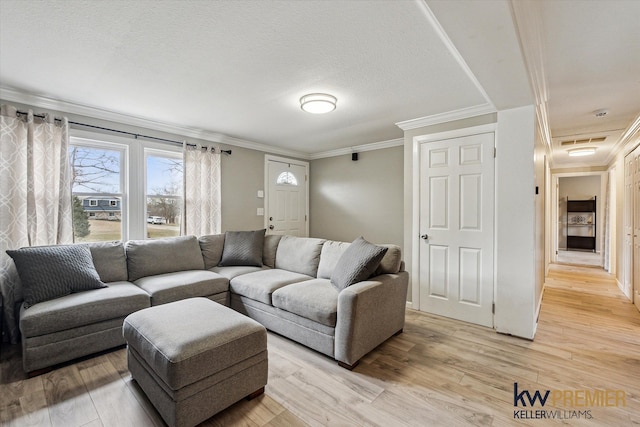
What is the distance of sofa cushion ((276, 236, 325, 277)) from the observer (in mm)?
3301

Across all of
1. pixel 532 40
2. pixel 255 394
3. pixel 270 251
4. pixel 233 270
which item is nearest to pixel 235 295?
pixel 233 270

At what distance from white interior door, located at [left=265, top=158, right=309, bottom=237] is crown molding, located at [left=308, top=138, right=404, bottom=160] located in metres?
0.37

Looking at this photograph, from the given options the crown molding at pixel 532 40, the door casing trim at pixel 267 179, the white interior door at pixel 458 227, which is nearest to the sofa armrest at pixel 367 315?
the white interior door at pixel 458 227

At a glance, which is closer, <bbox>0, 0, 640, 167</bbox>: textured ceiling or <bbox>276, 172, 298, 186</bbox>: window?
<bbox>0, 0, 640, 167</bbox>: textured ceiling

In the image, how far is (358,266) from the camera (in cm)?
247

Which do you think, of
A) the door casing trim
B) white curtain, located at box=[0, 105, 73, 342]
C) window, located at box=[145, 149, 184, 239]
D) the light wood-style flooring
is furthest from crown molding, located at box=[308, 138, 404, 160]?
white curtain, located at box=[0, 105, 73, 342]

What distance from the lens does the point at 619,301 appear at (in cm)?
377

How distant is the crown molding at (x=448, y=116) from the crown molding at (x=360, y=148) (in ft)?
2.71

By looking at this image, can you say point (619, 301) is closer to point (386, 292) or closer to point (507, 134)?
point (507, 134)

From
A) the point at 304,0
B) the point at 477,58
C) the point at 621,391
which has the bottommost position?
Result: the point at 621,391

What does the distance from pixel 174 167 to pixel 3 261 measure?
1907mm

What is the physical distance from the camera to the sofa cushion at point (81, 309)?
203 cm

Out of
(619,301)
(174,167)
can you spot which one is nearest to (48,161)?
(174,167)

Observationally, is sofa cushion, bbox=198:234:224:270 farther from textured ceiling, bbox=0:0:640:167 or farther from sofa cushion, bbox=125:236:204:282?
textured ceiling, bbox=0:0:640:167
